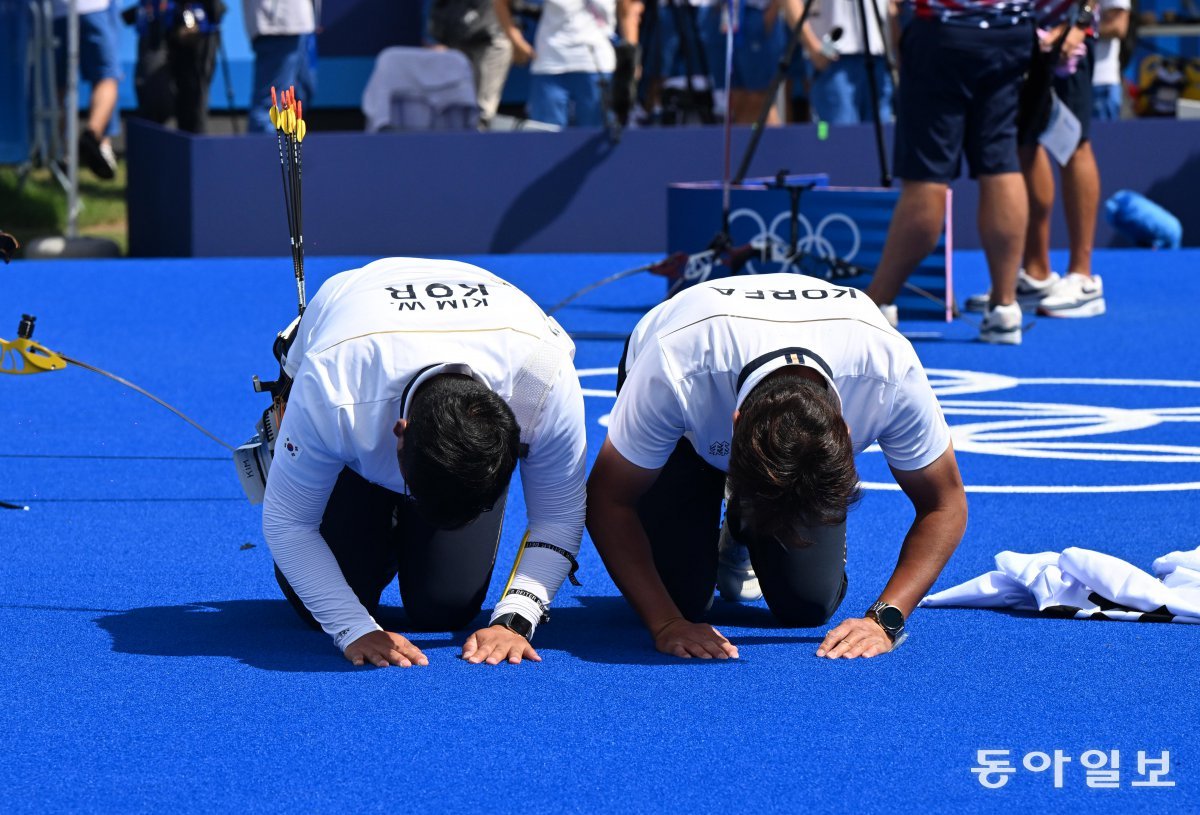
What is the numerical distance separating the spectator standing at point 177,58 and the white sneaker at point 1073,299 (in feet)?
18.8

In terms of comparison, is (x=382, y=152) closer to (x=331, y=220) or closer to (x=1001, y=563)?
(x=331, y=220)

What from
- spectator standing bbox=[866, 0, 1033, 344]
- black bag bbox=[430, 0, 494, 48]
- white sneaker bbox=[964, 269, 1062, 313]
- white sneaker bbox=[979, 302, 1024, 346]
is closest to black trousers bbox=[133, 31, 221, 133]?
black bag bbox=[430, 0, 494, 48]

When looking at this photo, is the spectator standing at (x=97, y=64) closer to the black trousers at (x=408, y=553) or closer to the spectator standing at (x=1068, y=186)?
the spectator standing at (x=1068, y=186)

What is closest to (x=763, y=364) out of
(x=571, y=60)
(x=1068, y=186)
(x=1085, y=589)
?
(x=1085, y=589)

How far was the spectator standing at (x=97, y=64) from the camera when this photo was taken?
11.5m

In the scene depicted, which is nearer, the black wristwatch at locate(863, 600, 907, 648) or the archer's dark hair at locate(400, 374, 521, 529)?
the archer's dark hair at locate(400, 374, 521, 529)

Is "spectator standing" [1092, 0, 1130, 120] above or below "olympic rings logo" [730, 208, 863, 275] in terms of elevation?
above

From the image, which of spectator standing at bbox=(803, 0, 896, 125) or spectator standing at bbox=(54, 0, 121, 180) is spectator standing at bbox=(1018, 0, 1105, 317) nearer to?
spectator standing at bbox=(803, 0, 896, 125)

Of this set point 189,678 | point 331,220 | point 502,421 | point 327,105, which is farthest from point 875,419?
point 327,105

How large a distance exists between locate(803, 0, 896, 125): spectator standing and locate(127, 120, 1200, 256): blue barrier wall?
1.20 ft

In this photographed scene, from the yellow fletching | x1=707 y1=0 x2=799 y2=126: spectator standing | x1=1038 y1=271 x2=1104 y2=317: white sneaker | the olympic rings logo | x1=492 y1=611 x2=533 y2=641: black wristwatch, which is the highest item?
x1=707 y1=0 x2=799 y2=126: spectator standing

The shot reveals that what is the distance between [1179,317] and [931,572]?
5.34 meters

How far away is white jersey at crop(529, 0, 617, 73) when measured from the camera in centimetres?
1087

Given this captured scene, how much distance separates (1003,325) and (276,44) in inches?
193
